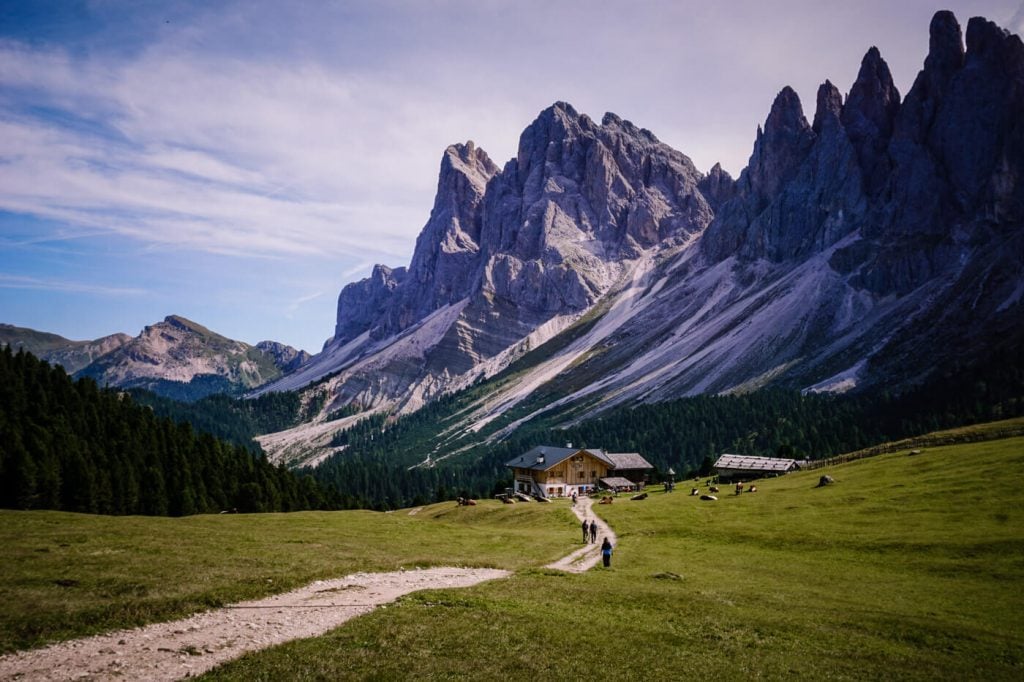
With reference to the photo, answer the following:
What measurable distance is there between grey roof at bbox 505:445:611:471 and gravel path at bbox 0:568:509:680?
8399cm

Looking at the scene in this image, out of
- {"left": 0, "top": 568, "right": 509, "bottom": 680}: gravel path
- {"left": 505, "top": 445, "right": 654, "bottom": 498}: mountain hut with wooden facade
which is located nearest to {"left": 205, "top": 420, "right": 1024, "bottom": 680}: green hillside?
{"left": 0, "top": 568, "right": 509, "bottom": 680}: gravel path

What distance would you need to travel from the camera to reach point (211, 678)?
17.2 metres

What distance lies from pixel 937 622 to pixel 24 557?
1656 inches

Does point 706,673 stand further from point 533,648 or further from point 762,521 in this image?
point 762,521

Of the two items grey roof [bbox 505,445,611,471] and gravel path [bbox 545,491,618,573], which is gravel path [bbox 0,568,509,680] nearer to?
gravel path [bbox 545,491,618,573]

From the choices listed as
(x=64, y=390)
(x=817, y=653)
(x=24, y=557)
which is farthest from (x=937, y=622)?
(x=64, y=390)

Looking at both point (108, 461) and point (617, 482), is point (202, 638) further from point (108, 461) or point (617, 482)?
point (617, 482)

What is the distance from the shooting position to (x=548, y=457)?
117 meters

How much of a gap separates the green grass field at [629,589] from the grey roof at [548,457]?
5392 cm

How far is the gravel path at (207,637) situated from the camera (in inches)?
688

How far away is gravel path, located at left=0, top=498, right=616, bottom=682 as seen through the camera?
57.4ft

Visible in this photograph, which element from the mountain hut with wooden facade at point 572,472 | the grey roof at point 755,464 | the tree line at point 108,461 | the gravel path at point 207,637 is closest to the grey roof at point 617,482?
the mountain hut with wooden facade at point 572,472

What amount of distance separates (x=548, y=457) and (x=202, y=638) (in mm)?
98339

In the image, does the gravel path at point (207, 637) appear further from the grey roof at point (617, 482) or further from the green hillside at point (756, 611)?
the grey roof at point (617, 482)
